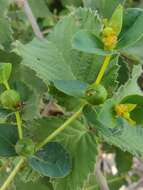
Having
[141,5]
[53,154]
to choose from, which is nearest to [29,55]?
[53,154]

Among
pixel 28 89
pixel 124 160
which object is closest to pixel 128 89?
pixel 28 89

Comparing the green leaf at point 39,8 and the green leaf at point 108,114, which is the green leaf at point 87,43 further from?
the green leaf at point 39,8

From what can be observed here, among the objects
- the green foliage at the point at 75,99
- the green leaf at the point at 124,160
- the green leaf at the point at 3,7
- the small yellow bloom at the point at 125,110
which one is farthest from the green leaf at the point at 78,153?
the green leaf at the point at 124,160

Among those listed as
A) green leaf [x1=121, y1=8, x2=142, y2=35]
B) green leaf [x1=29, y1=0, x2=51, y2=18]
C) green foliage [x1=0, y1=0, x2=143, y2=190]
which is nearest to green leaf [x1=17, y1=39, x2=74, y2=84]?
green foliage [x1=0, y1=0, x2=143, y2=190]

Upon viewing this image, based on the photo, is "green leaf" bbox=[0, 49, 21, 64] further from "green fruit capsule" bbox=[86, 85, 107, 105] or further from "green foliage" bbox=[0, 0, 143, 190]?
"green fruit capsule" bbox=[86, 85, 107, 105]

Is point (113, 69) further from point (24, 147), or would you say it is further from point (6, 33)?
point (6, 33)

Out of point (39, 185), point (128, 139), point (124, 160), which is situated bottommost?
point (124, 160)

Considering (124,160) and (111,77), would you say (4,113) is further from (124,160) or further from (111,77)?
(124,160)
